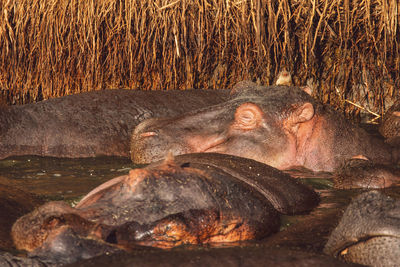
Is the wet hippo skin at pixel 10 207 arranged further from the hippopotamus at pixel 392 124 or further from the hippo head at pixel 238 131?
the hippopotamus at pixel 392 124

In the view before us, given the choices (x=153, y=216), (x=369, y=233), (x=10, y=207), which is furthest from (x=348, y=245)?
(x=10, y=207)

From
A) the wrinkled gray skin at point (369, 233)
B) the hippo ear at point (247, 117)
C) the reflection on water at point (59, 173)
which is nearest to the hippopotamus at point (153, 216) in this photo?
the wrinkled gray skin at point (369, 233)

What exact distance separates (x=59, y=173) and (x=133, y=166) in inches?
20.4

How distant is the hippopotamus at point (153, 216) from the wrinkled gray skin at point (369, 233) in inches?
20.4

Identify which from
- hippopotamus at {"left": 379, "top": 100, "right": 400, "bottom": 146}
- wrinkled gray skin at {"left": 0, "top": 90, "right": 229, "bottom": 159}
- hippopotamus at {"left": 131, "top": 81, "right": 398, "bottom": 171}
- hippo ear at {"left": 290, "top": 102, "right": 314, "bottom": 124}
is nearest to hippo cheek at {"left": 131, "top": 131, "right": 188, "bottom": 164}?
hippopotamus at {"left": 131, "top": 81, "right": 398, "bottom": 171}

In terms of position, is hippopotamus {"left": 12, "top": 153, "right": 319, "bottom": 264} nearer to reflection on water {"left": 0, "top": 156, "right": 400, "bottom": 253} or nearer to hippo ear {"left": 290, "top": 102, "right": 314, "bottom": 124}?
reflection on water {"left": 0, "top": 156, "right": 400, "bottom": 253}

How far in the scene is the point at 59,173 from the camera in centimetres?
495

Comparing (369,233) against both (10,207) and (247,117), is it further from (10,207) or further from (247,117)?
(247,117)

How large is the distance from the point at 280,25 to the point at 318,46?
602 millimetres

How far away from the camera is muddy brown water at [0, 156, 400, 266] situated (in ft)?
7.18

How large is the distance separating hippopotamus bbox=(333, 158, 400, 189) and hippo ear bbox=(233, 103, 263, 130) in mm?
719

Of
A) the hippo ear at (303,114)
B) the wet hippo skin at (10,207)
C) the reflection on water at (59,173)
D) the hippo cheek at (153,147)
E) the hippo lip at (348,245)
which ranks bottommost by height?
the reflection on water at (59,173)

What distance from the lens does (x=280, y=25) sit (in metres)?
7.71

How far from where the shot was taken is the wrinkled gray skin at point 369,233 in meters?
2.29
